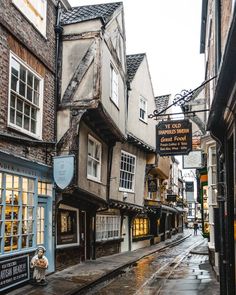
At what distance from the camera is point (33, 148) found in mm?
12711

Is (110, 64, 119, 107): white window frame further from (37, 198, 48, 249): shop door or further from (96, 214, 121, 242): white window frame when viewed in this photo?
(37, 198, 48, 249): shop door

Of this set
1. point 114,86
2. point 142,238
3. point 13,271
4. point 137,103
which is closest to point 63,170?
point 13,271

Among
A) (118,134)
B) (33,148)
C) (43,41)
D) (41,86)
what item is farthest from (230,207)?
(118,134)

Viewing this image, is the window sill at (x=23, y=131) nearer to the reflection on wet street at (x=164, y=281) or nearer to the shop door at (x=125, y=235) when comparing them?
the reflection on wet street at (x=164, y=281)

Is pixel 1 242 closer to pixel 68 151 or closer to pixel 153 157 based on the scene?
pixel 68 151

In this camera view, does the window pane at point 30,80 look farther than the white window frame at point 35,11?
Yes

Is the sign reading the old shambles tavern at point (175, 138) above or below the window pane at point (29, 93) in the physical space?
below

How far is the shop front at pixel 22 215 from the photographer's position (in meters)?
11.1

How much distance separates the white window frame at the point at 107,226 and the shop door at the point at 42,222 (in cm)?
600

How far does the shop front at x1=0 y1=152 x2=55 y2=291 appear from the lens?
1107 centimetres

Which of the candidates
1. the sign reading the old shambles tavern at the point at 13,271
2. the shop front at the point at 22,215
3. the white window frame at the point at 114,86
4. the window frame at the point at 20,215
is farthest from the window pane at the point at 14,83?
the white window frame at the point at 114,86

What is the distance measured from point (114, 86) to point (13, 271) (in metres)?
9.04

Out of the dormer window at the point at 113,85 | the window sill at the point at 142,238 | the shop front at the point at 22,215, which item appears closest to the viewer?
the shop front at the point at 22,215

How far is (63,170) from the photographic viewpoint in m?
13.0
